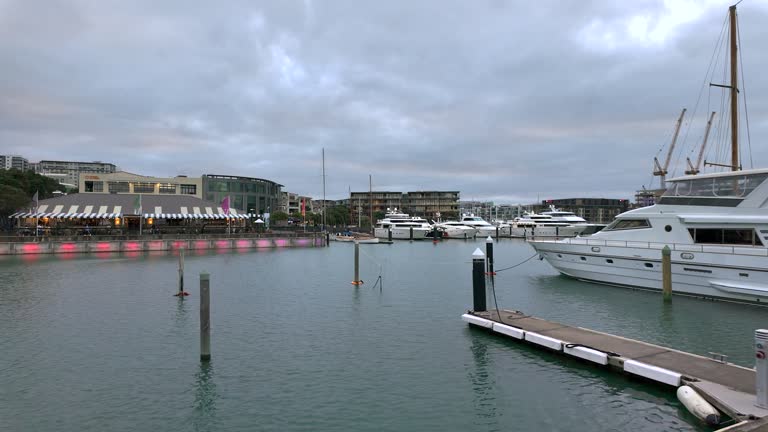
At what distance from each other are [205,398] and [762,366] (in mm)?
11713

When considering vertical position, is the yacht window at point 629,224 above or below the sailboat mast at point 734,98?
below

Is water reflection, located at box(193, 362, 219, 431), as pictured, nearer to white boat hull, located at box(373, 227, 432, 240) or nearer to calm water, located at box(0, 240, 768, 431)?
calm water, located at box(0, 240, 768, 431)

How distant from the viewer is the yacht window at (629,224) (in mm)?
26500

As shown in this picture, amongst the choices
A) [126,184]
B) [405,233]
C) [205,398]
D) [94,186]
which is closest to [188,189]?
[126,184]

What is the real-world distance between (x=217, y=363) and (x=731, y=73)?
3065 centimetres

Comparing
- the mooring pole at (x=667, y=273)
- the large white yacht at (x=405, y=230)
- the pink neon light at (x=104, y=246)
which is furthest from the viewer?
the large white yacht at (x=405, y=230)

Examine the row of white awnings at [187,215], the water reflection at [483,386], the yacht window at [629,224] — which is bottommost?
the water reflection at [483,386]

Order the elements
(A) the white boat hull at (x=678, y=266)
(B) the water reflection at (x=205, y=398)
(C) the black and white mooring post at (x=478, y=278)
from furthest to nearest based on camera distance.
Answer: (A) the white boat hull at (x=678, y=266), (C) the black and white mooring post at (x=478, y=278), (B) the water reflection at (x=205, y=398)

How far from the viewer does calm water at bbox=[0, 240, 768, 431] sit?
10320mm

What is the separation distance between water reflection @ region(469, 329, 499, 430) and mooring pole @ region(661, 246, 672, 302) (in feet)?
40.1

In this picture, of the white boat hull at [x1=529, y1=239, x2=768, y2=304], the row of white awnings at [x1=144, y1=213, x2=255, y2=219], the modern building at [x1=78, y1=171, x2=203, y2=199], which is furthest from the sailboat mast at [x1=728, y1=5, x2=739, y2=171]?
the modern building at [x1=78, y1=171, x2=203, y2=199]

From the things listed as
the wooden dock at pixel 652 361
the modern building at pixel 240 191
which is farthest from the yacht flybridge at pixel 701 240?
the modern building at pixel 240 191

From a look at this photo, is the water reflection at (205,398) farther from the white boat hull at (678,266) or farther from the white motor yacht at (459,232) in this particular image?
the white motor yacht at (459,232)

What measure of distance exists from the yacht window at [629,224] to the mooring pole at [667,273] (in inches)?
119
